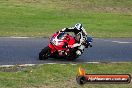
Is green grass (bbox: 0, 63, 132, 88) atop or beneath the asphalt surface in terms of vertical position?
atop

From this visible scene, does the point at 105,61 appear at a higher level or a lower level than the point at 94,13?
higher

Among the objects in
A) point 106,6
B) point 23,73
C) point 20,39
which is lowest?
point 106,6

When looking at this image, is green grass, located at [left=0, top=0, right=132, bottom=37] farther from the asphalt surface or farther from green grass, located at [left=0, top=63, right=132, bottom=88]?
green grass, located at [left=0, top=63, right=132, bottom=88]

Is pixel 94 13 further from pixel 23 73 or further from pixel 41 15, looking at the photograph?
pixel 23 73

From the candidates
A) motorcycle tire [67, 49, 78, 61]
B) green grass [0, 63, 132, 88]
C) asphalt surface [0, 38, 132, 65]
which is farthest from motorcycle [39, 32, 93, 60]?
green grass [0, 63, 132, 88]

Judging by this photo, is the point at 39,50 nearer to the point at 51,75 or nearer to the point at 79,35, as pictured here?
the point at 79,35

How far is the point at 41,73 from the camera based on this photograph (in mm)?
11789

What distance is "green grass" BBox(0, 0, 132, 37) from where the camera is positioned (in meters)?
25.3

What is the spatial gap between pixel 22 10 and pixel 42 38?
14.4 m

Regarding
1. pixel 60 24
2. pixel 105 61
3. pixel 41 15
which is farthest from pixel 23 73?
pixel 41 15

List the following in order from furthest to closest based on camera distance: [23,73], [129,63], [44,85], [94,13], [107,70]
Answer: [94,13] → [129,63] → [107,70] → [23,73] → [44,85]

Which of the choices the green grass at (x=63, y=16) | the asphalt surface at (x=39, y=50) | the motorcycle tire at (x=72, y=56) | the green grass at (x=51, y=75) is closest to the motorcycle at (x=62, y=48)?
the motorcycle tire at (x=72, y=56)

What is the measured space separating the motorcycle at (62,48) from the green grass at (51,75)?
3.32 ft

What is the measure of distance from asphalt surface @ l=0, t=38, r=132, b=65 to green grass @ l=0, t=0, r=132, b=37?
3.03m
